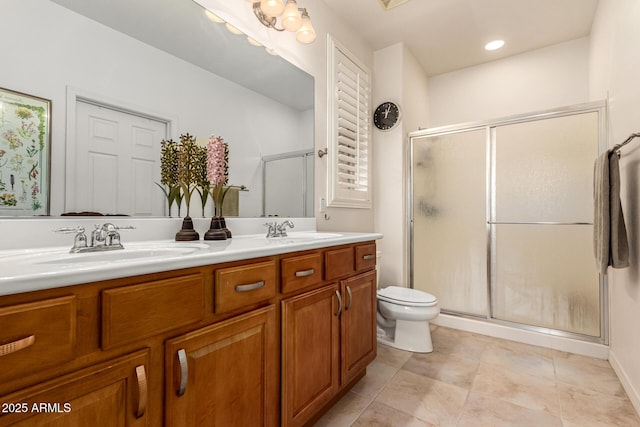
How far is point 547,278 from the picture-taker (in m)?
2.28

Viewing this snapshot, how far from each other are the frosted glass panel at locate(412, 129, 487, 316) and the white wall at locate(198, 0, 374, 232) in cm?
64

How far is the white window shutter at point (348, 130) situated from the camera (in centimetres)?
229

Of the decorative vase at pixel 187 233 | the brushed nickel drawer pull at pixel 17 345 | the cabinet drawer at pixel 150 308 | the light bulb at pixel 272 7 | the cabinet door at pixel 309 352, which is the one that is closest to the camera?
the brushed nickel drawer pull at pixel 17 345

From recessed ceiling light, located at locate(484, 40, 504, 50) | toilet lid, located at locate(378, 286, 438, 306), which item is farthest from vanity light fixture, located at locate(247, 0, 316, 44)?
recessed ceiling light, located at locate(484, 40, 504, 50)

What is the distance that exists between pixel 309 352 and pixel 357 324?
A: 42 centimetres

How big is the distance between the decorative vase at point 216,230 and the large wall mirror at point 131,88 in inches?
3.9

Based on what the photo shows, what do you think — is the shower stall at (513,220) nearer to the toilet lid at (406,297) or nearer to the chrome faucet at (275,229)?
the toilet lid at (406,297)

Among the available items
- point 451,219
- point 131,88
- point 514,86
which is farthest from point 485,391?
point 514,86

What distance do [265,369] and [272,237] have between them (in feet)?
2.39

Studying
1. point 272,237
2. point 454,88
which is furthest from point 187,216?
point 454,88

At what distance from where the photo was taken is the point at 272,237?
1636mm

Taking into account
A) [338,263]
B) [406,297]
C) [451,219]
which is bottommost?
[406,297]

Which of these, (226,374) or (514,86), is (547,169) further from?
(226,374)

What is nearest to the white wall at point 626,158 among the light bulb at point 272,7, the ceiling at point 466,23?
the ceiling at point 466,23
